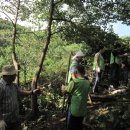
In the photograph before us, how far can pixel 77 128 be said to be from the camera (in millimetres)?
7750

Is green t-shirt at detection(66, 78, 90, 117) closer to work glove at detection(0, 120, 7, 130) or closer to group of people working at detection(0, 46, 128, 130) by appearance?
group of people working at detection(0, 46, 128, 130)

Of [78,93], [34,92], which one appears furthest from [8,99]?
[78,93]

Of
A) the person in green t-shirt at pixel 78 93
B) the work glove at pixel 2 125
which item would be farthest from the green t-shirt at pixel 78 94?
the work glove at pixel 2 125

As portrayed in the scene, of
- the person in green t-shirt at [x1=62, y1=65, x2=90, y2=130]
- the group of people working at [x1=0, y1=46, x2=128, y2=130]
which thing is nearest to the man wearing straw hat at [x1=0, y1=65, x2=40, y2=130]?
the group of people working at [x1=0, y1=46, x2=128, y2=130]

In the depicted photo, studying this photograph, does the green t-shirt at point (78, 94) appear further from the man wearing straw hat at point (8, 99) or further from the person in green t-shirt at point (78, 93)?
the man wearing straw hat at point (8, 99)

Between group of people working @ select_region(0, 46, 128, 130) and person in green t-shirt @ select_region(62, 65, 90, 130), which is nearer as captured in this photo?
group of people working @ select_region(0, 46, 128, 130)

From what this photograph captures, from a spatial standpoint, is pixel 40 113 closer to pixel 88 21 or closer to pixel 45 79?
pixel 88 21

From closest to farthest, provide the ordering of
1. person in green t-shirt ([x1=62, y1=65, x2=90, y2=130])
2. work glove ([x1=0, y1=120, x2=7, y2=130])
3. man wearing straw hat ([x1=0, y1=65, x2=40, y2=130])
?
work glove ([x1=0, y1=120, x2=7, y2=130]) → man wearing straw hat ([x1=0, y1=65, x2=40, y2=130]) → person in green t-shirt ([x1=62, y1=65, x2=90, y2=130])

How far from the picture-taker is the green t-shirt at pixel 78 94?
24.5 feet

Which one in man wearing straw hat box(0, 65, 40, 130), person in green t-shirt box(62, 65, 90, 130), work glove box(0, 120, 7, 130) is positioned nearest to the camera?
work glove box(0, 120, 7, 130)

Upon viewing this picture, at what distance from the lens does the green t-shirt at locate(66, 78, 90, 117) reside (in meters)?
7.45

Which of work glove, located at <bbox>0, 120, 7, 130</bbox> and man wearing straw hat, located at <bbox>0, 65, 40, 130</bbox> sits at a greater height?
man wearing straw hat, located at <bbox>0, 65, 40, 130</bbox>

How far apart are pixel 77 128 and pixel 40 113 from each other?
263 inches

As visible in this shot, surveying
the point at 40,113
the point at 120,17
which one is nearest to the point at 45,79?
the point at 40,113
